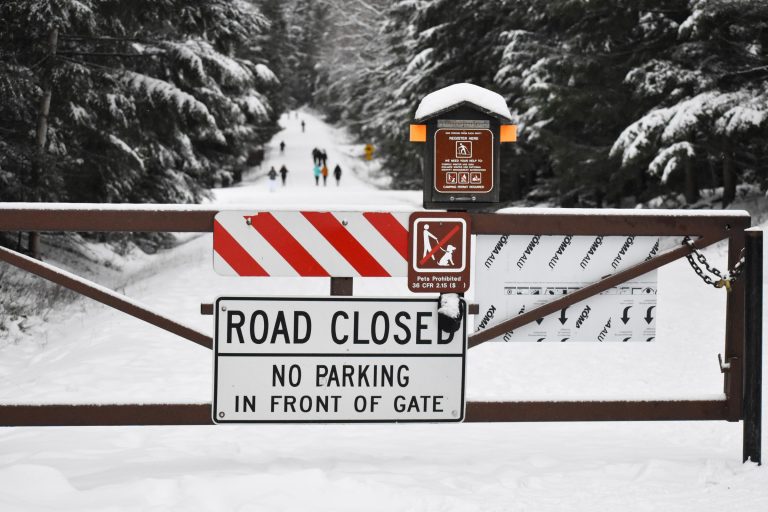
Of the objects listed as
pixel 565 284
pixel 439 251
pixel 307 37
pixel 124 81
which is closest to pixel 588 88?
pixel 124 81

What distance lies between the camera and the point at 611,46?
1758 centimetres

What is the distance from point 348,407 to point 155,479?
1.09 metres

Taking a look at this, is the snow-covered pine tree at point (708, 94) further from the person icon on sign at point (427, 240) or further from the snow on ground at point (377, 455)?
the person icon on sign at point (427, 240)

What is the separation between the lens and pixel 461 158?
13.7ft

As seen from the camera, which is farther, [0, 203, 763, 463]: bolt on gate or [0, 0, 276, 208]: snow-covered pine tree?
[0, 0, 276, 208]: snow-covered pine tree

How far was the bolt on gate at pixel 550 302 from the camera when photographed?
4164 millimetres

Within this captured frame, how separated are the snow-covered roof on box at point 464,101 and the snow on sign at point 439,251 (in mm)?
568

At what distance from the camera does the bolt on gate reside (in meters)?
4.16

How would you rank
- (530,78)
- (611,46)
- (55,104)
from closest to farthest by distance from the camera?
(55,104) → (611,46) → (530,78)

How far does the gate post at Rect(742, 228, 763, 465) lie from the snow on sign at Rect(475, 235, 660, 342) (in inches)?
20.0

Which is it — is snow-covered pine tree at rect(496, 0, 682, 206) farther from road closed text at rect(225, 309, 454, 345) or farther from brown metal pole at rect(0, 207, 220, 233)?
brown metal pole at rect(0, 207, 220, 233)

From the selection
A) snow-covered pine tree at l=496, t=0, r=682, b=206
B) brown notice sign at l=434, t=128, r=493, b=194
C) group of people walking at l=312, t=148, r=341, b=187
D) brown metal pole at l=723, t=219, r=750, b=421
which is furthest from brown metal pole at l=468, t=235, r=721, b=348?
group of people walking at l=312, t=148, r=341, b=187

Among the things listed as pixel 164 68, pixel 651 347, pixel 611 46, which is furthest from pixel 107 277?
pixel 611 46

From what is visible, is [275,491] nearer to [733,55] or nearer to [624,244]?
[624,244]
